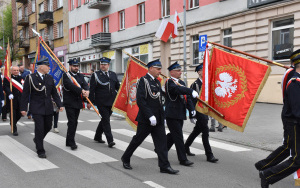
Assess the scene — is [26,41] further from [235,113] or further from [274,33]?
[235,113]

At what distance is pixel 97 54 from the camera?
33.6 metres

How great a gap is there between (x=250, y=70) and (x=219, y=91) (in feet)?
2.27

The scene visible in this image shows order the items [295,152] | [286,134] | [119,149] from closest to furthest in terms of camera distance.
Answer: [295,152] → [286,134] → [119,149]

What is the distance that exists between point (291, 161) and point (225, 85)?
2032 mm

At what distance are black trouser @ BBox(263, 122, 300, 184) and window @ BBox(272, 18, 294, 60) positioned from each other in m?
12.8

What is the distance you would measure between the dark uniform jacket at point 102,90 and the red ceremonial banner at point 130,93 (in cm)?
17

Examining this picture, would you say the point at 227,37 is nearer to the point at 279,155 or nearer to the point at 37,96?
the point at 37,96

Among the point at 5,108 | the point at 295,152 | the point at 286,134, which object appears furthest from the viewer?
the point at 5,108

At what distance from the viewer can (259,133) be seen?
10195 millimetres

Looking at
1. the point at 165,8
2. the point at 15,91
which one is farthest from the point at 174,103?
the point at 165,8

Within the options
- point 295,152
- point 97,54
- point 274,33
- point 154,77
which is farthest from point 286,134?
point 97,54

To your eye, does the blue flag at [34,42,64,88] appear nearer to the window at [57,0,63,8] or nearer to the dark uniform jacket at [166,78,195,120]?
the dark uniform jacket at [166,78,195,120]

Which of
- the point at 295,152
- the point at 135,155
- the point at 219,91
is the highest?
the point at 219,91

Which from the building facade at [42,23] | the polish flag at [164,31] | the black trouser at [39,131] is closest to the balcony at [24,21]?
the building facade at [42,23]
